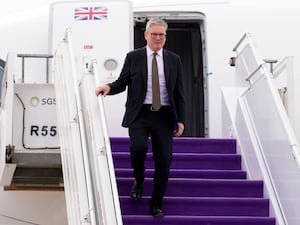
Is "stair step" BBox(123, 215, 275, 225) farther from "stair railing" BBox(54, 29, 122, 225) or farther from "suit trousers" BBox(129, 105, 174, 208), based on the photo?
"stair railing" BBox(54, 29, 122, 225)

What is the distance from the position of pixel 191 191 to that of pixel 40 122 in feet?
6.53

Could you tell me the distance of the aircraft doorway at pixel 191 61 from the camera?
955 cm

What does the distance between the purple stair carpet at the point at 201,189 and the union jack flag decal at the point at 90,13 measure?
254 cm

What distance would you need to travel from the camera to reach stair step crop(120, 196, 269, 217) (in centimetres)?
519

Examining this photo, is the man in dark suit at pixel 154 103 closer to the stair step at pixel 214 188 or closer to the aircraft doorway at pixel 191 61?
the stair step at pixel 214 188

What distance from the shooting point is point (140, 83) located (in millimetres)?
4844

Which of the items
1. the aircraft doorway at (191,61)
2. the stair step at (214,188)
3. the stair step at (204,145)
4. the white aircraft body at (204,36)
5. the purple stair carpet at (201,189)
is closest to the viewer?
the purple stair carpet at (201,189)

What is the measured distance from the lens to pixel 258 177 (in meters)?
5.75

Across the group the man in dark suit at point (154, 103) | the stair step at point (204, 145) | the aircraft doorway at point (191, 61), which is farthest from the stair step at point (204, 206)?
the aircraft doorway at point (191, 61)

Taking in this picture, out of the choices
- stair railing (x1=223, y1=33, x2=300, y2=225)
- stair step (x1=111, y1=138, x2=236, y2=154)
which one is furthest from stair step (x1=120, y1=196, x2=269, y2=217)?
stair step (x1=111, y1=138, x2=236, y2=154)

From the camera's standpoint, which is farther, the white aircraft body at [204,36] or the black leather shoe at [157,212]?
the white aircraft body at [204,36]

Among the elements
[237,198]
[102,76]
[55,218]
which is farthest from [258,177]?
[102,76]

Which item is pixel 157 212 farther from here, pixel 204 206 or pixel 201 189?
pixel 201 189

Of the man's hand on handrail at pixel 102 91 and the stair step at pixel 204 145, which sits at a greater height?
the man's hand on handrail at pixel 102 91
